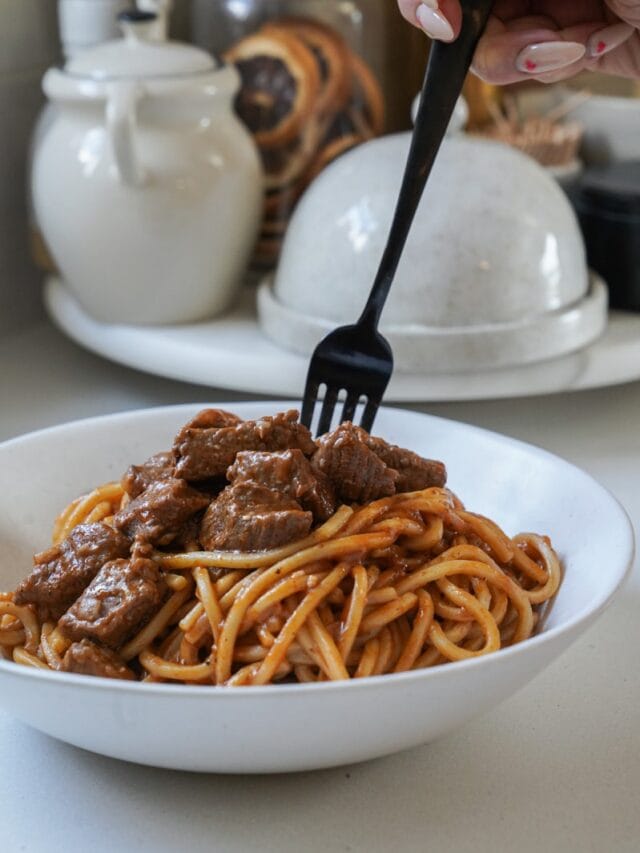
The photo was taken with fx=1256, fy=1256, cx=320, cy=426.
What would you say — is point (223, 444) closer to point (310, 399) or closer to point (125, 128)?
point (310, 399)

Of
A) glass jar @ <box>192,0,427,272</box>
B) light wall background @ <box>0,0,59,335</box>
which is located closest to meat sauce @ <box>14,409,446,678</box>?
glass jar @ <box>192,0,427,272</box>

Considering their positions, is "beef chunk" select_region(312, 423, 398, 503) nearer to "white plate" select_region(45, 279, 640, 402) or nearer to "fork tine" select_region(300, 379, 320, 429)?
"fork tine" select_region(300, 379, 320, 429)

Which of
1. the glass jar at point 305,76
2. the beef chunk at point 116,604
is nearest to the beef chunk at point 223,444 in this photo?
the beef chunk at point 116,604


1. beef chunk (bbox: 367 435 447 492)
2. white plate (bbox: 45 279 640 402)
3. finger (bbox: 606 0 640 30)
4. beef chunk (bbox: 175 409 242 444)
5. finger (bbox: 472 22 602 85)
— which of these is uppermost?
finger (bbox: 606 0 640 30)

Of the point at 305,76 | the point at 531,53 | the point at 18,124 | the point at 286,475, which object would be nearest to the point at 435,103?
the point at 531,53

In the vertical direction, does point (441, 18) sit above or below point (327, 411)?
above

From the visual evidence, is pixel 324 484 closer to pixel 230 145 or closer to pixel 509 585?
pixel 509 585
